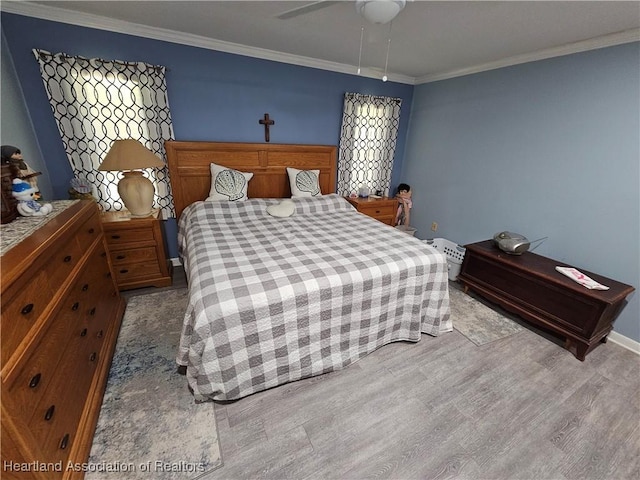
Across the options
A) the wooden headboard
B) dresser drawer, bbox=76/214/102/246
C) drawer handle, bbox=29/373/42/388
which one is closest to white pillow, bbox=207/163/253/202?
the wooden headboard

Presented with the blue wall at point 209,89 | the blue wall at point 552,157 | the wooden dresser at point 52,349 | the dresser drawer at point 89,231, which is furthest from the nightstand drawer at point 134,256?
the blue wall at point 552,157

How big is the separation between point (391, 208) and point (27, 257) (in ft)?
11.0

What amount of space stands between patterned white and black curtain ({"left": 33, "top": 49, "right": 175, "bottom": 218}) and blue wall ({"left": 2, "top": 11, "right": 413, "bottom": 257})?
0.10 metres

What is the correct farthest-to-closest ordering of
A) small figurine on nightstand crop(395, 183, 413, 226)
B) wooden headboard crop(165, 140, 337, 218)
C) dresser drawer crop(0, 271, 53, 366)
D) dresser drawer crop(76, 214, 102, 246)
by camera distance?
1. small figurine on nightstand crop(395, 183, 413, 226)
2. wooden headboard crop(165, 140, 337, 218)
3. dresser drawer crop(76, 214, 102, 246)
4. dresser drawer crop(0, 271, 53, 366)

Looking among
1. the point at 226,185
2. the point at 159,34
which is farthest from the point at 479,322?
the point at 159,34

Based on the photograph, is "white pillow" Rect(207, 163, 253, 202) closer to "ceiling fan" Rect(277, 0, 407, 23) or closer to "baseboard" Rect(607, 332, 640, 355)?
"ceiling fan" Rect(277, 0, 407, 23)

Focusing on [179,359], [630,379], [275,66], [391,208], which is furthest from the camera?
[391,208]

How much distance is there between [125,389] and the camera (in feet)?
5.03

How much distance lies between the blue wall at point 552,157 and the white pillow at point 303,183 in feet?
5.54

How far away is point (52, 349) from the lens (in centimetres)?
105

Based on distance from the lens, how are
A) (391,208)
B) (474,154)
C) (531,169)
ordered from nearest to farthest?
(531,169) → (474,154) → (391,208)

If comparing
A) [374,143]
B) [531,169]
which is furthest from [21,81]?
[531,169]

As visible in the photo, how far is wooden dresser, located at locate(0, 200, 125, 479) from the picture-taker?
814mm

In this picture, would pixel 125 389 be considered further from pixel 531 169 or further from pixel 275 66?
pixel 531 169
